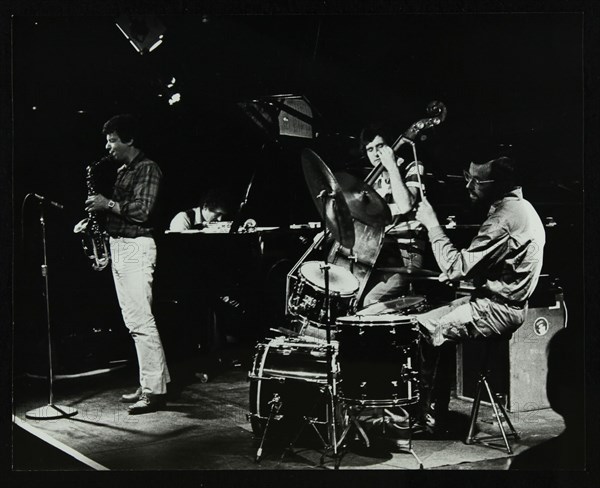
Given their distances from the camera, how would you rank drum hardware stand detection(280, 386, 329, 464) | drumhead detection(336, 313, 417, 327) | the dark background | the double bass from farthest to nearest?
the dark background, the double bass, drum hardware stand detection(280, 386, 329, 464), drumhead detection(336, 313, 417, 327)

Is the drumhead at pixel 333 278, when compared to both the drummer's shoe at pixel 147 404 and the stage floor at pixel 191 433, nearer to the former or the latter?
the stage floor at pixel 191 433

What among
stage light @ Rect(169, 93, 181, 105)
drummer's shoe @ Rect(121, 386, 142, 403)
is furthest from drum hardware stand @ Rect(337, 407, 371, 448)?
stage light @ Rect(169, 93, 181, 105)

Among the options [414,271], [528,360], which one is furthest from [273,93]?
[528,360]

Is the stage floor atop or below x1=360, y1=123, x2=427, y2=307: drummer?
below

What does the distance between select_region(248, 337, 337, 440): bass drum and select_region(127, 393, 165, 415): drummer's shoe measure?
65cm

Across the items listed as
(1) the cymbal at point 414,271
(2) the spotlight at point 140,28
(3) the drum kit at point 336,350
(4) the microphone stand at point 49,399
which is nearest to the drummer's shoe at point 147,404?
(4) the microphone stand at point 49,399

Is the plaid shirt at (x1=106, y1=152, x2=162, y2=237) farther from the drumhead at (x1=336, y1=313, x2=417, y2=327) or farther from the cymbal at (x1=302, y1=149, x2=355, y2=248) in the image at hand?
the drumhead at (x1=336, y1=313, x2=417, y2=327)

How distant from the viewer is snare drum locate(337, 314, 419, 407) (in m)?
3.25

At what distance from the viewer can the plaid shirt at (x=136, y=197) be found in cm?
380

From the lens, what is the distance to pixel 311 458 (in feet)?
11.4

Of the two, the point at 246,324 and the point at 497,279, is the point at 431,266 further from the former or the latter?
the point at 246,324

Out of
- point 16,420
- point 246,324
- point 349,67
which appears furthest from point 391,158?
point 16,420

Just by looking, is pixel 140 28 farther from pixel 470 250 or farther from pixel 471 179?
pixel 470 250

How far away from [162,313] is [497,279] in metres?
1.91
